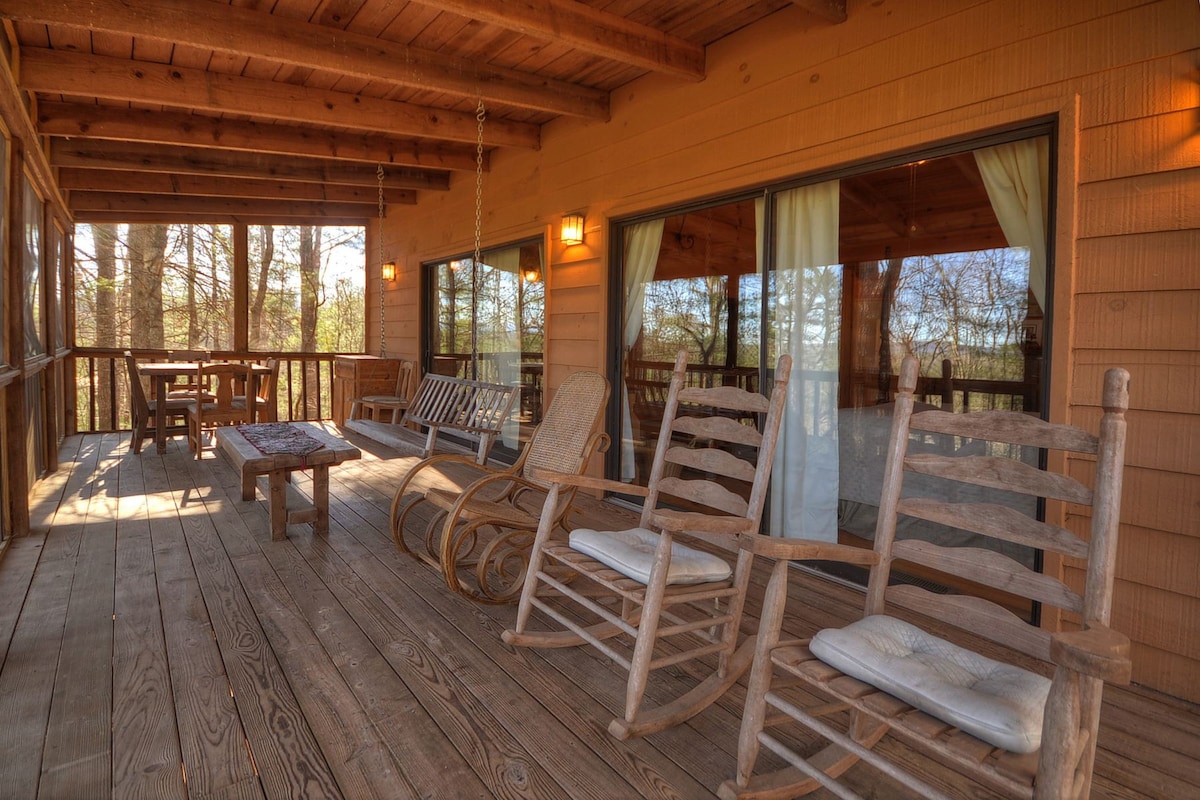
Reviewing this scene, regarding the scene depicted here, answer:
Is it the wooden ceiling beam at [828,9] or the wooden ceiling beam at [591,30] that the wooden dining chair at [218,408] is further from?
the wooden ceiling beam at [828,9]

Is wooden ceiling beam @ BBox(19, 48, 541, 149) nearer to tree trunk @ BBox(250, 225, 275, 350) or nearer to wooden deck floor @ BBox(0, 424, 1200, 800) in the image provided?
wooden deck floor @ BBox(0, 424, 1200, 800)

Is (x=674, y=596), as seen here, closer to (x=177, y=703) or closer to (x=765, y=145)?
(x=177, y=703)

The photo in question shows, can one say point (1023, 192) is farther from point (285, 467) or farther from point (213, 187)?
point (213, 187)

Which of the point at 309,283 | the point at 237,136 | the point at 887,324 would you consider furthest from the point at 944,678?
the point at 309,283

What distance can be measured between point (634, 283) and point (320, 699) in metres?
3.08

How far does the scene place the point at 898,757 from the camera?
1658 millimetres

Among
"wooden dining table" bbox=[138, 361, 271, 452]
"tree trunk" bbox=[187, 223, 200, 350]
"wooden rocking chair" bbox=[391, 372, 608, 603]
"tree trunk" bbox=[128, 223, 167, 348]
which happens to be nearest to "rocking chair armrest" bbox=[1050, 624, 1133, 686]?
"wooden rocking chair" bbox=[391, 372, 608, 603]

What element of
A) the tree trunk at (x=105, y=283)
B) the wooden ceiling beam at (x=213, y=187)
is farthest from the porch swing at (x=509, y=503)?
the tree trunk at (x=105, y=283)

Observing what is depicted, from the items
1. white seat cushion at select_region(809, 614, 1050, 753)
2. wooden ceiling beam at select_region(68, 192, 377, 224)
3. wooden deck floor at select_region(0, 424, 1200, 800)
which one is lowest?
wooden deck floor at select_region(0, 424, 1200, 800)

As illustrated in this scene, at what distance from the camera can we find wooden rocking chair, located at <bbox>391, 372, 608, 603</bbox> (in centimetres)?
253

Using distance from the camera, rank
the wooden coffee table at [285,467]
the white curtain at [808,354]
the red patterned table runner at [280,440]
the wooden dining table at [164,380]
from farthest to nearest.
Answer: the wooden dining table at [164,380]
the red patterned table runner at [280,440]
the wooden coffee table at [285,467]
the white curtain at [808,354]

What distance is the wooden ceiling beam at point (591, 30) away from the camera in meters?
2.90

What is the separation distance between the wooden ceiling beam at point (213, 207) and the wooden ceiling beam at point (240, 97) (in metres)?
3.44

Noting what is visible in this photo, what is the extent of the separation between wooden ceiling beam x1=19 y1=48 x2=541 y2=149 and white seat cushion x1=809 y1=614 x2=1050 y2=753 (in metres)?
4.47
